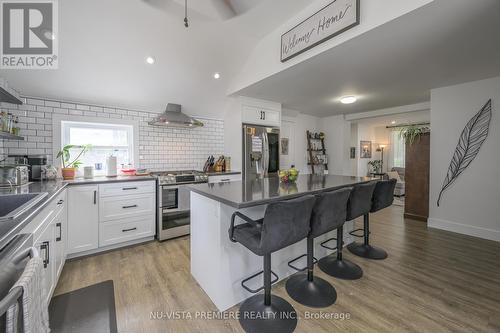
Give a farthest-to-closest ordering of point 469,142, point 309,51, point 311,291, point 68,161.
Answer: point 469,142 → point 68,161 → point 309,51 → point 311,291

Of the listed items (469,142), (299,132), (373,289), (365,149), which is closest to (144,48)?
(373,289)

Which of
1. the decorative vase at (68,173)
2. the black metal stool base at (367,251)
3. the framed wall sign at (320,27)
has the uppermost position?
the framed wall sign at (320,27)

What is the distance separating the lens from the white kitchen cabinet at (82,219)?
8.32ft

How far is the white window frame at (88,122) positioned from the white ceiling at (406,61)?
1.94m

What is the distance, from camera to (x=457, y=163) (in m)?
3.48

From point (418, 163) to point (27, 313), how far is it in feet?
17.2

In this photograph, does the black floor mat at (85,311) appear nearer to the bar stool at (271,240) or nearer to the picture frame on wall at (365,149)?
the bar stool at (271,240)

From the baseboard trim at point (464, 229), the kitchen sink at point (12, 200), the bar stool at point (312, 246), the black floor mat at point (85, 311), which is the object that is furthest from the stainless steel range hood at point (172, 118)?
the baseboard trim at point (464, 229)

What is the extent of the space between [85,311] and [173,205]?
159 centimetres

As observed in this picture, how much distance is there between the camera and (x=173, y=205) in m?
3.21

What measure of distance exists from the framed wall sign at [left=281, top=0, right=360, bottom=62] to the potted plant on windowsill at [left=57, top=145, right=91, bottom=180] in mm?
3079

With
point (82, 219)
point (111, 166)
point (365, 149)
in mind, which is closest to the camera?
point (82, 219)

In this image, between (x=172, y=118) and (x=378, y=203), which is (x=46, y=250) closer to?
(x=172, y=118)

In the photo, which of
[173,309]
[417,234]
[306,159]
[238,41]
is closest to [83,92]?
[238,41]
